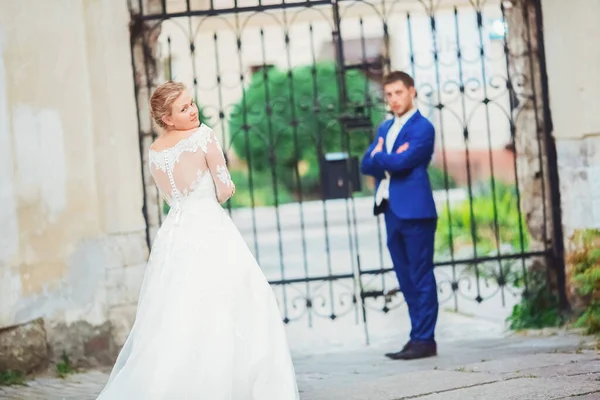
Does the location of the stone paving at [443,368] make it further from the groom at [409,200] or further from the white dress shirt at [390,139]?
the white dress shirt at [390,139]

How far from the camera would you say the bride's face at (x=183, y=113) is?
4.95 metres

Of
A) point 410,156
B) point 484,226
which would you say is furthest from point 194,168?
point 484,226

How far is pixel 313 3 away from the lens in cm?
758

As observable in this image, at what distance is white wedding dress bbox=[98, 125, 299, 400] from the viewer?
4691 millimetres

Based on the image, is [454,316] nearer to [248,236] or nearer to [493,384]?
[493,384]

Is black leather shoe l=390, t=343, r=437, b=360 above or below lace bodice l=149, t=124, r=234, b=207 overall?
below

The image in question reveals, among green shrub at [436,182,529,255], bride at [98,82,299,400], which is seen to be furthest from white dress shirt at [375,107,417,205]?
green shrub at [436,182,529,255]

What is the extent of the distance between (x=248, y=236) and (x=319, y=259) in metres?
3.83

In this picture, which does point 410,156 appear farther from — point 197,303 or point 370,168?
point 197,303

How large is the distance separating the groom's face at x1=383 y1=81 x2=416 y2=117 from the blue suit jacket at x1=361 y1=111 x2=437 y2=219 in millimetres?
92

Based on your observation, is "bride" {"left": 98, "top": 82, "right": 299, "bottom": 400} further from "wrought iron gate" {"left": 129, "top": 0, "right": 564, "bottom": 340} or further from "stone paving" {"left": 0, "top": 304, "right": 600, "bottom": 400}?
"wrought iron gate" {"left": 129, "top": 0, "right": 564, "bottom": 340}

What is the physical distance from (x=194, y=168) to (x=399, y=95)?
2209mm

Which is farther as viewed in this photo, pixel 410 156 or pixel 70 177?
pixel 70 177

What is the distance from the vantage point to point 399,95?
6812mm
